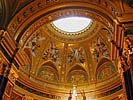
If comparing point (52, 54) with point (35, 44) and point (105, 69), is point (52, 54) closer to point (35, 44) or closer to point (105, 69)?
point (35, 44)

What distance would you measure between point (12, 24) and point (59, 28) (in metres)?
9.06

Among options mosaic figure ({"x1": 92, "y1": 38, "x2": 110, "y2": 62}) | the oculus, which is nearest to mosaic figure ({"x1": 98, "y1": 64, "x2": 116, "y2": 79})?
mosaic figure ({"x1": 92, "y1": 38, "x2": 110, "y2": 62})

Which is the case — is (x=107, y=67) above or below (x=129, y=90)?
above

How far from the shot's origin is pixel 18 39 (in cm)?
900

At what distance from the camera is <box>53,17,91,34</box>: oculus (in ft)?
58.4

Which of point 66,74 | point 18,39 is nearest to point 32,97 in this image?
point 66,74

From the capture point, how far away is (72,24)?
19109 mm

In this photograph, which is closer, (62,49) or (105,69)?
(105,69)

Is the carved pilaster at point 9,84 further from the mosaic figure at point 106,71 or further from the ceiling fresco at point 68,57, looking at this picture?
the mosaic figure at point 106,71

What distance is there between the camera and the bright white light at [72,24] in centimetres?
1790

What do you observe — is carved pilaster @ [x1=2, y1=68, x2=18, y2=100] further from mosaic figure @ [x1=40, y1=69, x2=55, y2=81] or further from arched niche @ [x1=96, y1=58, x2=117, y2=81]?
arched niche @ [x1=96, y1=58, x2=117, y2=81]

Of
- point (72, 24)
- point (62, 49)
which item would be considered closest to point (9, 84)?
point (62, 49)

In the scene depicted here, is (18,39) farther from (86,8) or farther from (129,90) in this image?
(129,90)

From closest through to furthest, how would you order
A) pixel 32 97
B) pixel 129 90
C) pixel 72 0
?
pixel 129 90, pixel 72 0, pixel 32 97
